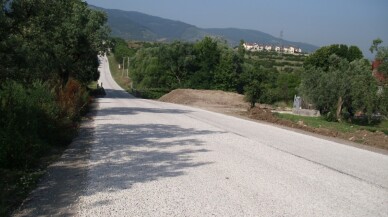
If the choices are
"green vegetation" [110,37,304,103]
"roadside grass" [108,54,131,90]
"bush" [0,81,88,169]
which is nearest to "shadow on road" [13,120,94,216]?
"bush" [0,81,88,169]

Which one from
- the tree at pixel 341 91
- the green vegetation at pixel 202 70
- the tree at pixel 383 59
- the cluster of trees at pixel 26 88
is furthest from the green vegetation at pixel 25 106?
the green vegetation at pixel 202 70

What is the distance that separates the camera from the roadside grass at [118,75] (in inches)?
4070

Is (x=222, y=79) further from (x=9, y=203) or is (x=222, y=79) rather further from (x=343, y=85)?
(x=9, y=203)

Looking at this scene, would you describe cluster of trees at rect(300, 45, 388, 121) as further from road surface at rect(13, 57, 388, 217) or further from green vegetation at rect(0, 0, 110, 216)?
green vegetation at rect(0, 0, 110, 216)

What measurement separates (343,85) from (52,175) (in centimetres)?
3520

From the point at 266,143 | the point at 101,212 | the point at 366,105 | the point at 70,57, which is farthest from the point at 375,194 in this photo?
the point at 366,105

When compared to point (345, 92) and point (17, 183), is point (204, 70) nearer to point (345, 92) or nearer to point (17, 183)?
point (345, 92)

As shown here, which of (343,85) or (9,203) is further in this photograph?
(343,85)

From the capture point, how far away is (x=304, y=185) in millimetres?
8445

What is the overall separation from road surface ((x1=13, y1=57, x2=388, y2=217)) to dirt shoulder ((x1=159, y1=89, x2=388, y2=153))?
8.98ft

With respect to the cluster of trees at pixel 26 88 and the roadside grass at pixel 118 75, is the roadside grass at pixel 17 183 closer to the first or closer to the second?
the cluster of trees at pixel 26 88

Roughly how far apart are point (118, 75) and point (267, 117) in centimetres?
10427

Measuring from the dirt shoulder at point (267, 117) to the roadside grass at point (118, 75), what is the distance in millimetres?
49925

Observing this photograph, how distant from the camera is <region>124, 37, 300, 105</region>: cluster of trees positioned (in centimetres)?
7494
